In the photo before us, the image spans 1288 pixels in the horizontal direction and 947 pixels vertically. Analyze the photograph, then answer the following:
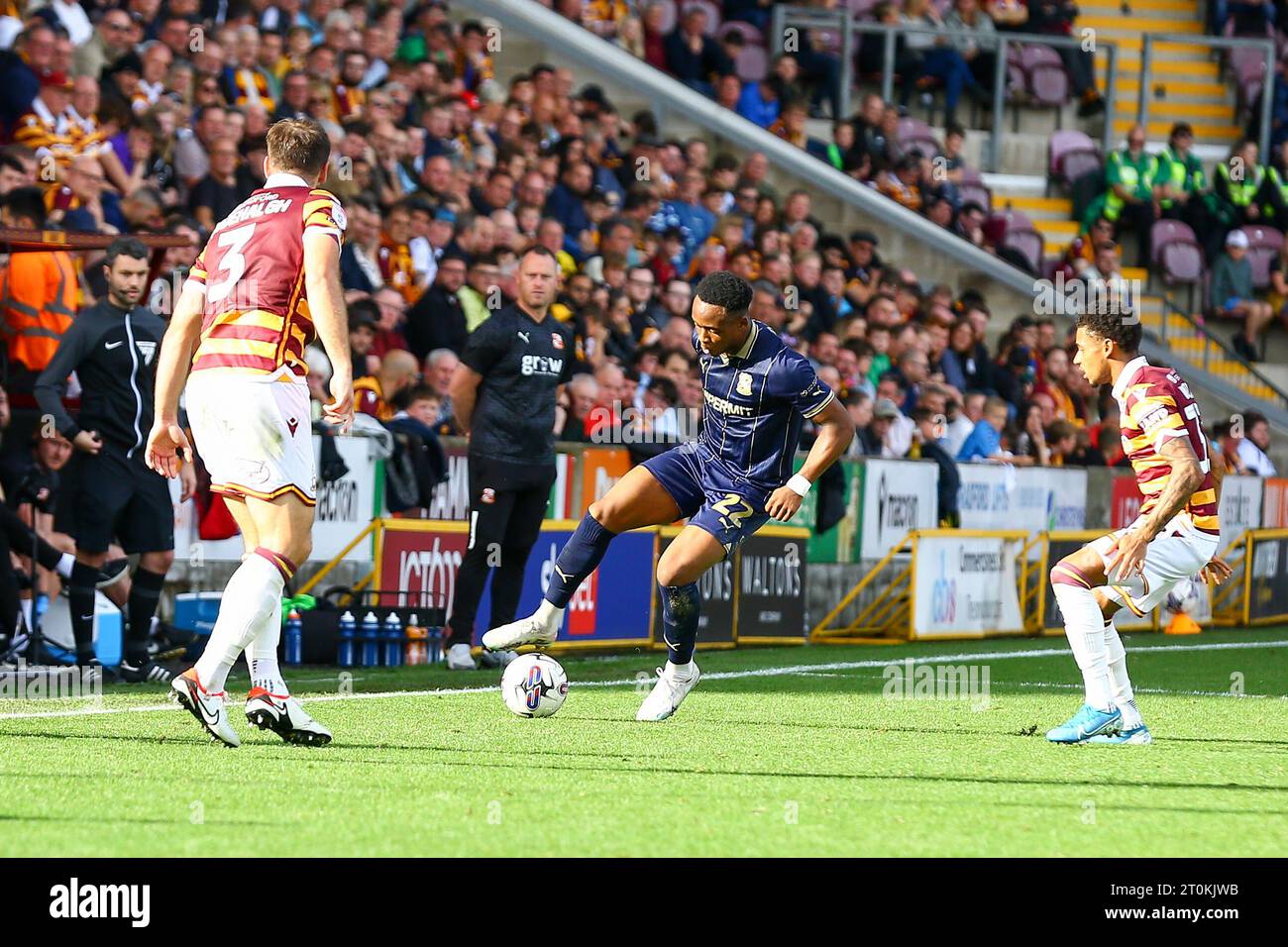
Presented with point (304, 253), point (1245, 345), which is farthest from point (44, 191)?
point (1245, 345)

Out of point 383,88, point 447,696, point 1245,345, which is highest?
point 383,88

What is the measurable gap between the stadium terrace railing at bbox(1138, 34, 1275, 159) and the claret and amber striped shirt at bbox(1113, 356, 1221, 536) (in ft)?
64.1

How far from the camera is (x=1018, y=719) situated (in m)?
10.3

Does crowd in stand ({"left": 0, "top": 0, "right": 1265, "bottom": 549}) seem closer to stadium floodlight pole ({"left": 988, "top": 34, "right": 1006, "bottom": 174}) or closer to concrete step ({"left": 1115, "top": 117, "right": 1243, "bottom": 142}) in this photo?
stadium floodlight pole ({"left": 988, "top": 34, "right": 1006, "bottom": 174})

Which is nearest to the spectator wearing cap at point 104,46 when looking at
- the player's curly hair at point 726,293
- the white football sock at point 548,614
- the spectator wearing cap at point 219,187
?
the spectator wearing cap at point 219,187

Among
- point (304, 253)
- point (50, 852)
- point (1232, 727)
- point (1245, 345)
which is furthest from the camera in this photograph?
point (1245, 345)

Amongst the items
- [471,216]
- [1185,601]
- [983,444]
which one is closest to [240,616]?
[471,216]

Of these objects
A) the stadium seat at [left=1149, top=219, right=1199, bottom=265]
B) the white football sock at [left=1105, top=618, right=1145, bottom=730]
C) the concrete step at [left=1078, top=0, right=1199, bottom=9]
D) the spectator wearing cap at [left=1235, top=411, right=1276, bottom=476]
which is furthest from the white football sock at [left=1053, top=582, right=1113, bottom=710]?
the concrete step at [left=1078, top=0, right=1199, bottom=9]

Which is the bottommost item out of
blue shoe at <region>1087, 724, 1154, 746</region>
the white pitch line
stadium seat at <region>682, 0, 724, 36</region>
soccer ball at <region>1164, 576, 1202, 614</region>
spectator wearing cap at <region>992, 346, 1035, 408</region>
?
soccer ball at <region>1164, 576, 1202, 614</region>

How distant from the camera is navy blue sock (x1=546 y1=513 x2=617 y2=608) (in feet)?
31.7

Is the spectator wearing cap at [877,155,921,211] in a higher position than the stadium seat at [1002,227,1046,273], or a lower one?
higher

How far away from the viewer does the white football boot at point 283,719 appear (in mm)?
7996
